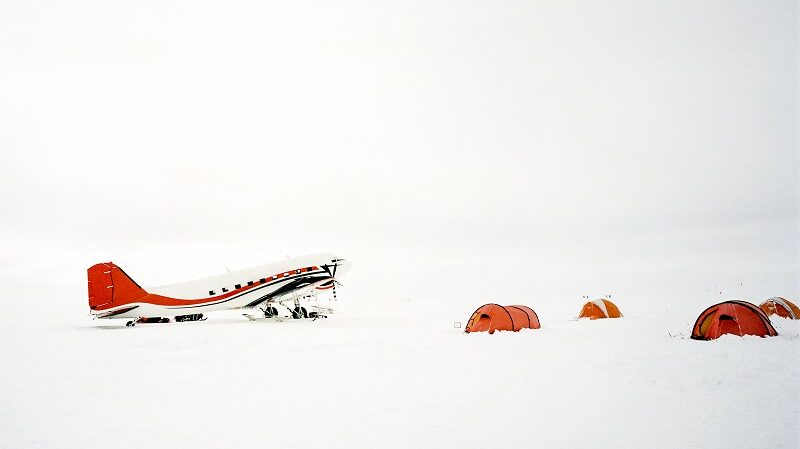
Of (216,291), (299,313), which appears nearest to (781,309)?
(299,313)

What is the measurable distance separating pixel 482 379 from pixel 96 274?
94.6ft

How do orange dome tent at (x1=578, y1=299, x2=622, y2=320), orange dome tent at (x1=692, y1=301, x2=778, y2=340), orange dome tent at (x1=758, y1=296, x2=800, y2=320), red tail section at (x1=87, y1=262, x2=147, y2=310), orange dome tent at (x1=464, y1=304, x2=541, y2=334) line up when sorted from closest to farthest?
orange dome tent at (x1=692, y1=301, x2=778, y2=340) → orange dome tent at (x1=464, y1=304, x2=541, y2=334) → orange dome tent at (x1=758, y1=296, x2=800, y2=320) → orange dome tent at (x1=578, y1=299, x2=622, y2=320) → red tail section at (x1=87, y1=262, x2=147, y2=310)

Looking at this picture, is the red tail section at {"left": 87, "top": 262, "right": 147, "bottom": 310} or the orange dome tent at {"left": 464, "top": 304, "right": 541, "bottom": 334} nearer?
the orange dome tent at {"left": 464, "top": 304, "right": 541, "bottom": 334}

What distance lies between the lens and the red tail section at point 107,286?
31109 millimetres

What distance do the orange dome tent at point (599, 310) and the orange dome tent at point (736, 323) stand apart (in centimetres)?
1103

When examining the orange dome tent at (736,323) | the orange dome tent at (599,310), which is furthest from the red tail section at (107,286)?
the orange dome tent at (736,323)

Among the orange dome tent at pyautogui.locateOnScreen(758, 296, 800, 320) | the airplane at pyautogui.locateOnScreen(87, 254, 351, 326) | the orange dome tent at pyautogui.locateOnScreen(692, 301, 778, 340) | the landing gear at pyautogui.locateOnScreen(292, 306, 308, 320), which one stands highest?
the airplane at pyautogui.locateOnScreen(87, 254, 351, 326)

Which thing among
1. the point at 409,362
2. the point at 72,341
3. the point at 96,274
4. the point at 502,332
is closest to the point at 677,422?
the point at 409,362

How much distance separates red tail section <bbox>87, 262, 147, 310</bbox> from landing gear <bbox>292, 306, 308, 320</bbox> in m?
11.0

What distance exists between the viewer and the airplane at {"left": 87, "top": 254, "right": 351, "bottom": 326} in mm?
31297

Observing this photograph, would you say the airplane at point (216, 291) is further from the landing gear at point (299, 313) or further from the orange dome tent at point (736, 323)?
the orange dome tent at point (736, 323)

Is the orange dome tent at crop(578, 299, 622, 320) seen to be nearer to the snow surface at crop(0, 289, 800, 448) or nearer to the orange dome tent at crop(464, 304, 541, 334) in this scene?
the snow surface at crop(0, 289, 800, 448)

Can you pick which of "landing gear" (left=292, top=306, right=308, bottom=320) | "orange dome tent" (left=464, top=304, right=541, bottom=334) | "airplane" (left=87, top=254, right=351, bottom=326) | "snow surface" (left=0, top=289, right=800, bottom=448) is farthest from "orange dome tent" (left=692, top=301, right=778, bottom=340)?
"landing gear" (left=292, top=306, right=308, bottom=320)

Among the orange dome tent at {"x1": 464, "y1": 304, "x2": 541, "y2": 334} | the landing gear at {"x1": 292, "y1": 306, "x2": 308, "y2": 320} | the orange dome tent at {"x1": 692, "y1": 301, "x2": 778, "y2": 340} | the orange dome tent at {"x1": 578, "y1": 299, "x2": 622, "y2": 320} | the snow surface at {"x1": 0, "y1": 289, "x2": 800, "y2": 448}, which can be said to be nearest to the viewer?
the snow surface at {"x1": 0, "y1": 289, "x2": 800, "y2": 448}
